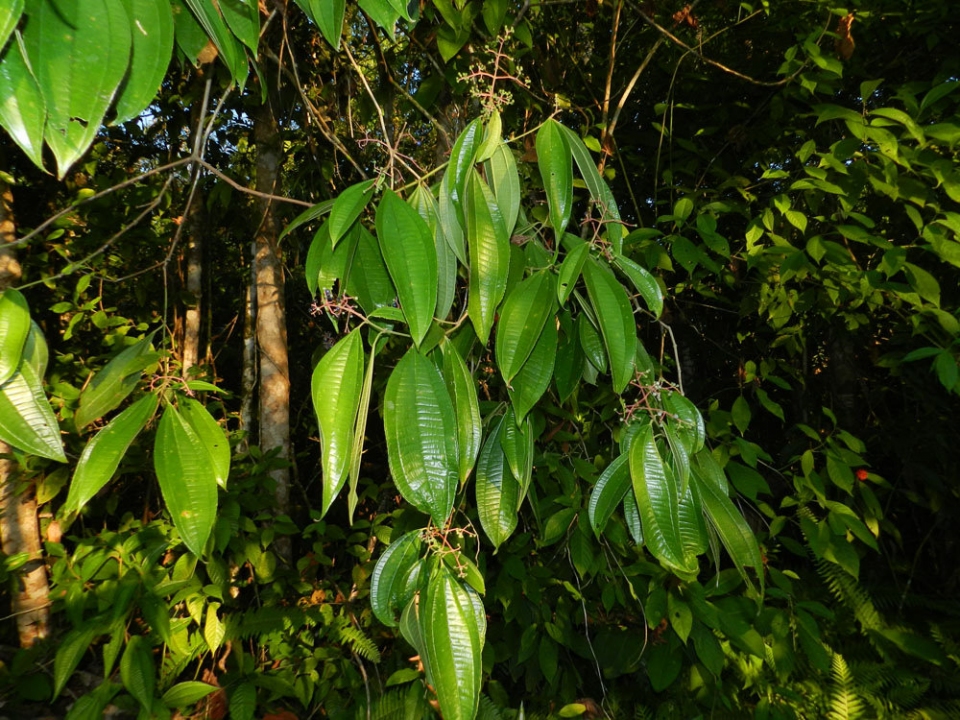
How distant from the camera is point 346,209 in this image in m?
0.58

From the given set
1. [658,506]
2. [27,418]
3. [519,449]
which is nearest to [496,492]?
[519,449]

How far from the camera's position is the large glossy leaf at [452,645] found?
48 centimetres

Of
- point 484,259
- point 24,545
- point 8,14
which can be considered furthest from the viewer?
point 24,545

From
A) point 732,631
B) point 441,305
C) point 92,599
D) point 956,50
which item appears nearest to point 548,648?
point 732,631

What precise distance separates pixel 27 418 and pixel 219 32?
33 centimetres

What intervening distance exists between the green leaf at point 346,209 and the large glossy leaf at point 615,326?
0.22m

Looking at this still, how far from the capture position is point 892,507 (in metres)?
2.30

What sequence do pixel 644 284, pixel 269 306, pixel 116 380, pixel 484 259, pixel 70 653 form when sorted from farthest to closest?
1. pixel 269 306
2. pixel 70 653
3. pixel 116 380
4. pixel 644 284
5. pixel 484 259

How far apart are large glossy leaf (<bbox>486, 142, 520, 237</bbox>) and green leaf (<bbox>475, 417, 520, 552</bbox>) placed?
0.71 ft

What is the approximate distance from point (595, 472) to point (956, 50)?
60.2 inches

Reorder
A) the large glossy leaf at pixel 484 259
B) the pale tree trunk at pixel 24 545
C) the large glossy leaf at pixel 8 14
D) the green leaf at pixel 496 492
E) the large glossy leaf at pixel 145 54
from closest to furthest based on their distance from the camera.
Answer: the large glossy leaf at pixel 8 14
the large glossy leaf at pixel 145 54
the large glossy leaf at pixel 484 259
the green leaf at pixel 496 492
the pale tree trunk at pixel 24 545

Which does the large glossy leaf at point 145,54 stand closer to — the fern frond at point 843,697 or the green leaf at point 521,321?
the green leaf at point 521,321

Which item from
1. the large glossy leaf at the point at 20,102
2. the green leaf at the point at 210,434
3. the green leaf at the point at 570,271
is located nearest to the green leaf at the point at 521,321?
the green leaf at the point at 570,271

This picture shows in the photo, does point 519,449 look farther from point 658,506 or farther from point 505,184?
point 505,184
